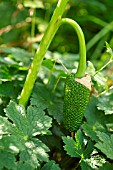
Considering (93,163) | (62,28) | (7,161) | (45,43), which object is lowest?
(62,28)

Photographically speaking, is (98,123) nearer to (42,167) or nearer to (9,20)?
(42,167)

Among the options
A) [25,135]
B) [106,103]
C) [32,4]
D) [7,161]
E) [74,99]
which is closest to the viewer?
[7,161]

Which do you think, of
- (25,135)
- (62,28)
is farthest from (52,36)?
(62,28)

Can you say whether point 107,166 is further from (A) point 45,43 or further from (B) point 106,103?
(A) point 45,43

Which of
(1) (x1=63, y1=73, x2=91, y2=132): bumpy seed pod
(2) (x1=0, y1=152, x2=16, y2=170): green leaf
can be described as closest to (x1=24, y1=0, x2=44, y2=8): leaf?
(1) (x1=63, y1=73, x2=91, y2=132): bumpy seed pod

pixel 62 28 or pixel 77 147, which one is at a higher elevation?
pixel 77 147

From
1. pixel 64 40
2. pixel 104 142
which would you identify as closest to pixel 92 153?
pixel 104 142

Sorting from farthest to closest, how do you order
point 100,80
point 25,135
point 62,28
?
point 62,28
point 100,80
point 25,135

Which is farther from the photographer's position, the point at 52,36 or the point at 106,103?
the point at 106,103
